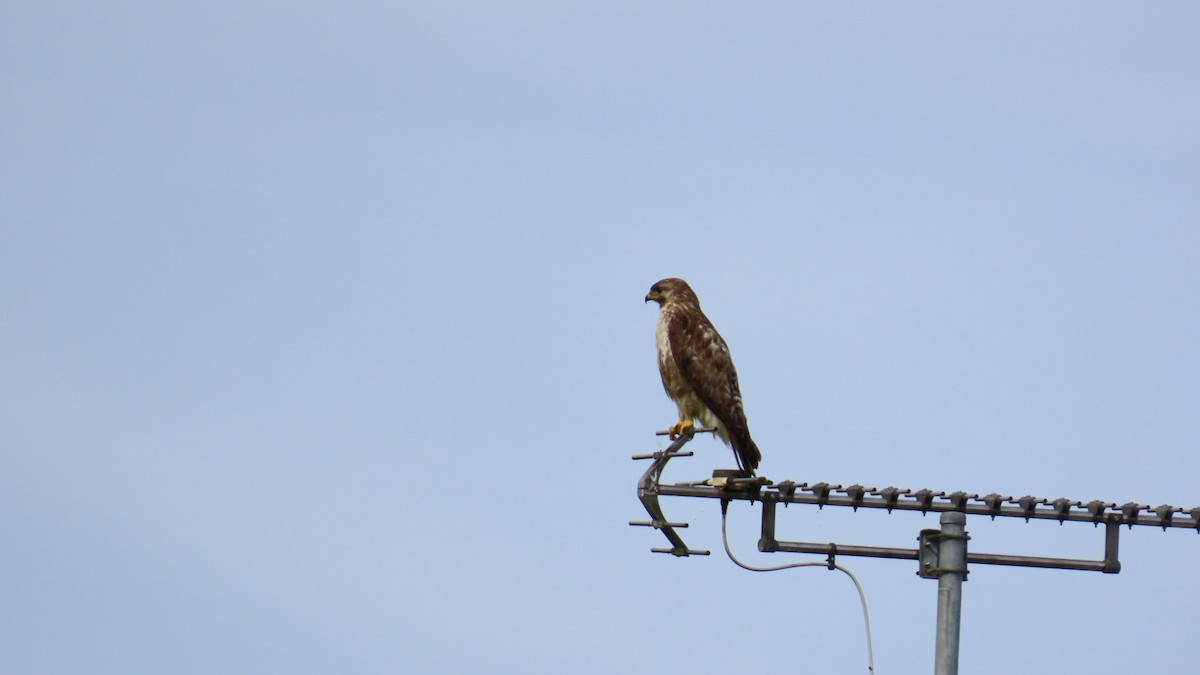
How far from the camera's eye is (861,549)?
29.7ft

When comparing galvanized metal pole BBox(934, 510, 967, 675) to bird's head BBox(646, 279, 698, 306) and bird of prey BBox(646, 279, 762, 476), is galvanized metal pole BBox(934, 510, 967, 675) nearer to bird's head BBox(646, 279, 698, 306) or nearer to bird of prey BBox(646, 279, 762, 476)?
bird of prey BBox(646, 279, 762, 476)

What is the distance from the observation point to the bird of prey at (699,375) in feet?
45.0

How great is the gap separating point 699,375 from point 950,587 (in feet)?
19.7

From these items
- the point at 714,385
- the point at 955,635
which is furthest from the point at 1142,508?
the point at 714,385

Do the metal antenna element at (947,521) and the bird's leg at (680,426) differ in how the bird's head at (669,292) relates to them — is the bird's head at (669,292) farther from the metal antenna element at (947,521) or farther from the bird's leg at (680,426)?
the metal antenna element at (947,521)

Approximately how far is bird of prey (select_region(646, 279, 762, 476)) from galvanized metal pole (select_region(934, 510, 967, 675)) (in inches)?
180

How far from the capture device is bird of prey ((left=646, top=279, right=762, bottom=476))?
13.7 meters

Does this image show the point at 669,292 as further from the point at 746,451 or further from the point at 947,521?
the point at 947,521

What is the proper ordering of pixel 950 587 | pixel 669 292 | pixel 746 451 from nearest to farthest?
pixel 950 587 < pixel 746 451 < pixel 669 292

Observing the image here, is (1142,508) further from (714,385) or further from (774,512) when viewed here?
(714,385)

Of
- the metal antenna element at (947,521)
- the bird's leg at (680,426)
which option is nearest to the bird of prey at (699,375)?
the bird's leg at (680,426)

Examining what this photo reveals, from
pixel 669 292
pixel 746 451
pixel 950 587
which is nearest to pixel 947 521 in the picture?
pixel 950 587

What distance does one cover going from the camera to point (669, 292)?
15852mm

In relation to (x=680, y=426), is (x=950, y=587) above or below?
below
